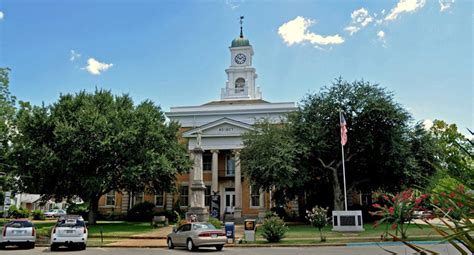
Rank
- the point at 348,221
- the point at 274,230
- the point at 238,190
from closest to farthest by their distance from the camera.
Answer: the point at 274,230
the point at 348,221
the point at 238,190

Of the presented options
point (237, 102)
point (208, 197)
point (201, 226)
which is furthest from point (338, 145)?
point (237, 102)

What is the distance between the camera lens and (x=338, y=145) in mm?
34219

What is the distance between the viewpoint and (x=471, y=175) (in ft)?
6.68

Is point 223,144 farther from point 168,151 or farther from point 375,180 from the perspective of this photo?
point 375,180

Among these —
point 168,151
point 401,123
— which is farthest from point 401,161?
point 168,151

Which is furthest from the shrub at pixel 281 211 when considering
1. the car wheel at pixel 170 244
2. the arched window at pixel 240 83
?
the car wheel at pixel 170 244

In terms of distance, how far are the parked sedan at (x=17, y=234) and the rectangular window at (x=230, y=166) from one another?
28.6 m

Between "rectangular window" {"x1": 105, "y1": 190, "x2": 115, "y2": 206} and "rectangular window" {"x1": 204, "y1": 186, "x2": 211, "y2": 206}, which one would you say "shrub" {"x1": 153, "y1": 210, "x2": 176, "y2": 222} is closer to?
"rectangular window" {"x1": 204, "y1": 186, "x2": 211, "y2": 206}

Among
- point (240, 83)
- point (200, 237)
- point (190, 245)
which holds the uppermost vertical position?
point (240, 83)

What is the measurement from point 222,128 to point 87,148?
54.3 feet

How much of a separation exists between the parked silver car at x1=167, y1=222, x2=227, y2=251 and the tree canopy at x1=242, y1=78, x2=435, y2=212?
1348 cm

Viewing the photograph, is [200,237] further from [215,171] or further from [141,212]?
[141,212]

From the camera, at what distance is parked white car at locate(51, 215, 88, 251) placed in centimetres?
1772

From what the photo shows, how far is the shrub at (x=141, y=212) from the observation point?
1720 inches
